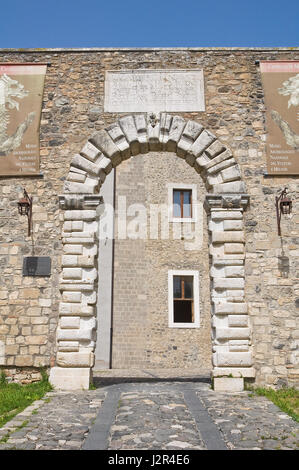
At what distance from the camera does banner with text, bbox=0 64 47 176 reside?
7848 millimetres

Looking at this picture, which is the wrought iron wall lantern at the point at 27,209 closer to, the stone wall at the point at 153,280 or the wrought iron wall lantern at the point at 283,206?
the wrought iron wall lantern at the point at 283,206

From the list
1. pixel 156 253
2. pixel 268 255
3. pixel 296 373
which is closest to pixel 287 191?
pixel 268 255

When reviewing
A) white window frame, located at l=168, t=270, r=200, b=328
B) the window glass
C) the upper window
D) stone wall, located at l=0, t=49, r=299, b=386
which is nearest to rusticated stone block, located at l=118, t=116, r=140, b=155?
stone wall, located at l=0, t=49, r=299, b=386

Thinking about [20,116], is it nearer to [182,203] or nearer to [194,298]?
[182,203]

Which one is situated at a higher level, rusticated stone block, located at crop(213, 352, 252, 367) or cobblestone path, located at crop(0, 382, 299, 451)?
rusticated stone block, located at crop(213, 352, 252, 367)

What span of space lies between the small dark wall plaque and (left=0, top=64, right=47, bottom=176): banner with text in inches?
65.6

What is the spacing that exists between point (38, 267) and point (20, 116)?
3046 mm

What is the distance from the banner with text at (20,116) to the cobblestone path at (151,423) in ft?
13.8

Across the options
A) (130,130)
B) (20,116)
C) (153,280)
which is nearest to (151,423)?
(130,130)

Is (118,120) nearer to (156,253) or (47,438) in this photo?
(47,438)

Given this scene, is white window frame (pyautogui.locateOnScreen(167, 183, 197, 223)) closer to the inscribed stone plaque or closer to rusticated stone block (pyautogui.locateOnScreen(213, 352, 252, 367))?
the inscribed stone plaque

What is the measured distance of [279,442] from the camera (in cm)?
374
